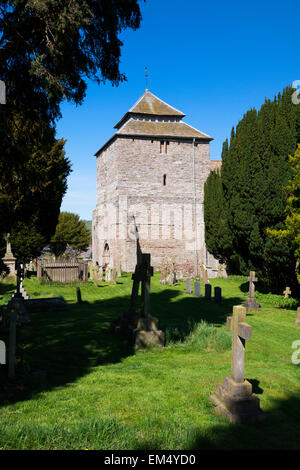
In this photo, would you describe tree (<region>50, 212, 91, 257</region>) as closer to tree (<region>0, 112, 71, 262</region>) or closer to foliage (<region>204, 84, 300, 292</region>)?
tree (<region>0, 112, 71, 262</region>)

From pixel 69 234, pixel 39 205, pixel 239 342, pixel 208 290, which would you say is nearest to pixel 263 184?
pixel 208 290

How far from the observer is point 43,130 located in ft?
24.0

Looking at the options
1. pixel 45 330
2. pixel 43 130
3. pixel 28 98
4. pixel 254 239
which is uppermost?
pixel 28 98

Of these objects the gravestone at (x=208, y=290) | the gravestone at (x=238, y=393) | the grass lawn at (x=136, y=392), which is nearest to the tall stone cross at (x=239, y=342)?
the gravestone at (x=238, y=393)

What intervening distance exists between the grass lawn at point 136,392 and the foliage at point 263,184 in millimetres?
5500

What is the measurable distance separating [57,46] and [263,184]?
1148 cm

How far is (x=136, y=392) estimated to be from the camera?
17.6 feet

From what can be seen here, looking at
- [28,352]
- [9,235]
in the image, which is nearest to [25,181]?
[28,352]

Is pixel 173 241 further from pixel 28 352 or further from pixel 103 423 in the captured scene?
pixel 103 423

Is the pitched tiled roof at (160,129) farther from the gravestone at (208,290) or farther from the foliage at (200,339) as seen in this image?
the foliage at (200,339)

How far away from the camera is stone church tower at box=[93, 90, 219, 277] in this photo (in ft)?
93.3

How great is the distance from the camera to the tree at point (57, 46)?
19.5 feet

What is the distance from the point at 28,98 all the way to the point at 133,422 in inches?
234
